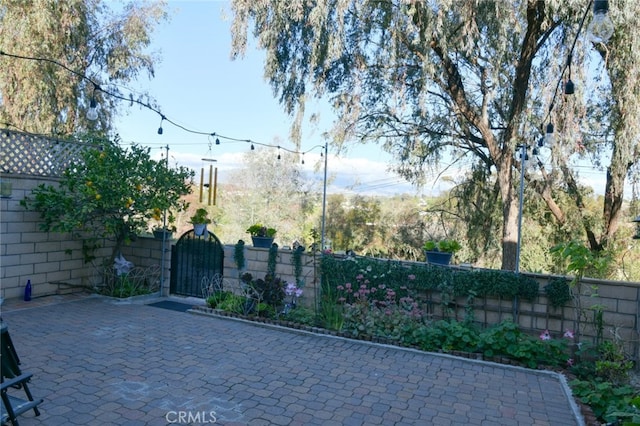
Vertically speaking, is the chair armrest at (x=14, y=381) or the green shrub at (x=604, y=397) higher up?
the chair armrest at (x=14, y=381)

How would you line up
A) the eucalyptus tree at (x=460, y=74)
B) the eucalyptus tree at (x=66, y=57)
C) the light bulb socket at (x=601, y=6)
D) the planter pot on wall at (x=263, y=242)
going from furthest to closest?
the eucalyptus tree at (x=66, y=57) → the eucalyptus tree at (x=460, y=74) → the planter pot on wall at (x=263, y=242) → the light bulb socket at (x=601, y=6)

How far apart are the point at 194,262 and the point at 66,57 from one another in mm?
5402

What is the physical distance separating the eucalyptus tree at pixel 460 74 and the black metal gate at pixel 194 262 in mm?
2973

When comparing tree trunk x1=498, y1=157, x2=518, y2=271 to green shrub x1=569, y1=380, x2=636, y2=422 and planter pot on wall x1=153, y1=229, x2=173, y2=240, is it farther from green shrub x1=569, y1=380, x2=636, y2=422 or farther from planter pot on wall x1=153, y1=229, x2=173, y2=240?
planter pot on wall x1=153, y1=229, x2=173, y2=240

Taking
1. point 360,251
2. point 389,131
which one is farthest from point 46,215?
point 360,251

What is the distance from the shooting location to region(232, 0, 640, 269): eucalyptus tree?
6.59 meters

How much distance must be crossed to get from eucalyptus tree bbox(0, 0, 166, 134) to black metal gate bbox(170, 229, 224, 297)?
286cm

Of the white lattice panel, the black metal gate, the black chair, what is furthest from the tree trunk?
the black chair

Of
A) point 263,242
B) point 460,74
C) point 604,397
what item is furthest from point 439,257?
point 460,74

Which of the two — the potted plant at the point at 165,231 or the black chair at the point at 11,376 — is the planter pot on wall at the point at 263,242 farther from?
the black chair at the point at 11,376

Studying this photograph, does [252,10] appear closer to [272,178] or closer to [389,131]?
[389,131]

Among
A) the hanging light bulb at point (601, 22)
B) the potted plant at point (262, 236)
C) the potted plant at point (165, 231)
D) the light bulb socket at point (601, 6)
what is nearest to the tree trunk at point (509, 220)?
the potted plant at point (262, 236)

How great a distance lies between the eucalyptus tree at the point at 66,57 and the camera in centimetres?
805

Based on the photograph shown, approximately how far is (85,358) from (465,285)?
3.78 metres
